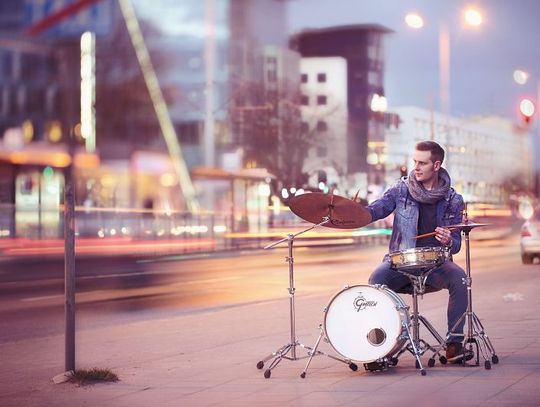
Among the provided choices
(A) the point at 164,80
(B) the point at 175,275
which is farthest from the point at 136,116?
(B) the point at 175,275

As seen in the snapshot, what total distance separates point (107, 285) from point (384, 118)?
106 meters

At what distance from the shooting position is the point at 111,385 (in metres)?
9.52

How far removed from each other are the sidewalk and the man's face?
1.45m

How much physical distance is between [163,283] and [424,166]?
15.9 metres

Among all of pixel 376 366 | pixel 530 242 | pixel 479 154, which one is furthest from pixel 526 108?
pixel 479 154

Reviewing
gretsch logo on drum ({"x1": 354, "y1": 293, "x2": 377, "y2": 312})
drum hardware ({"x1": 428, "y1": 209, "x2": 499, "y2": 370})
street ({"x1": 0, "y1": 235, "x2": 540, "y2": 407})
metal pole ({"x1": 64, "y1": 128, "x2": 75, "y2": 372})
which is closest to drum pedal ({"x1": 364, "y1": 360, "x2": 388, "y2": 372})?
street ({"x1": 0, "y1": 235, "x2": 540, "y2": 407})

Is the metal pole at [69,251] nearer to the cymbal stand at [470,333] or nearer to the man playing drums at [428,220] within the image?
the man playing drums at [428,220]

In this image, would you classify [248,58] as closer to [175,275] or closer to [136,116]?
[136,116]

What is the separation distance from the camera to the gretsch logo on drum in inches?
360

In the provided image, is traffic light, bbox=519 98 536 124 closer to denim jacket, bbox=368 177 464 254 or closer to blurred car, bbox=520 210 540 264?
blurred car, bbox=520 210 540 264

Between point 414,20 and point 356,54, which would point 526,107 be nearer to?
point 414,20

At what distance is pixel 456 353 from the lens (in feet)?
31.8

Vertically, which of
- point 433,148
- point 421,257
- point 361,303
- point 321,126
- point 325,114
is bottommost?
point 361,303

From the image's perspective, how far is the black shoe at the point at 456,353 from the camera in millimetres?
9664
